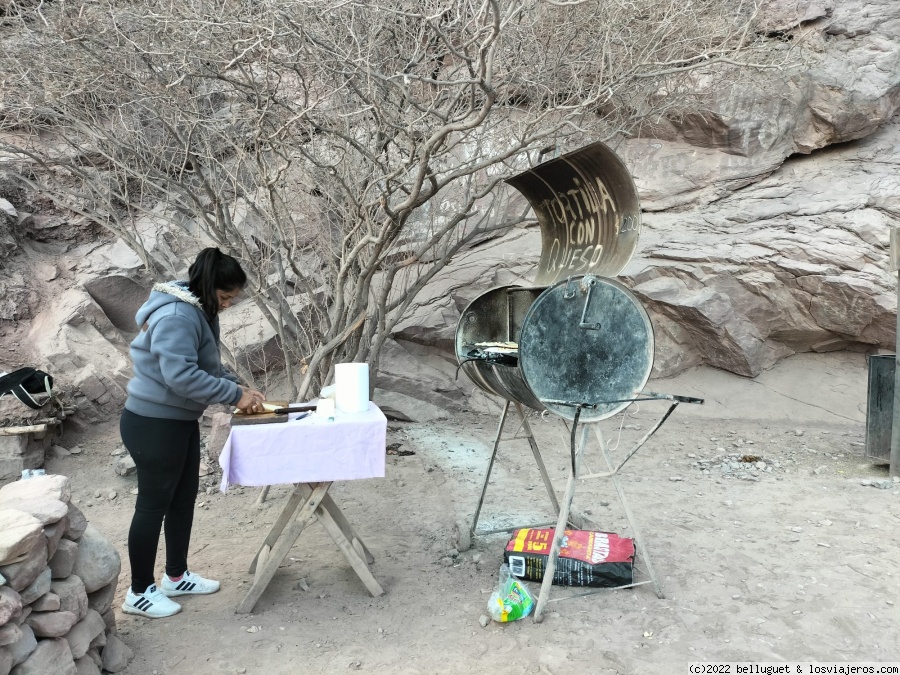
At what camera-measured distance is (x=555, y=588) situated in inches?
130

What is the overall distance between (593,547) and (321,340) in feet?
8.92

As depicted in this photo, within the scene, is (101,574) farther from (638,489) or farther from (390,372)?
(390,372)

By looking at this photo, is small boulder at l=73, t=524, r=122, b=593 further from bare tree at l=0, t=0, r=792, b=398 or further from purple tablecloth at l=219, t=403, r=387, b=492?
bare tree at l=0, t=0, r=792, b=398

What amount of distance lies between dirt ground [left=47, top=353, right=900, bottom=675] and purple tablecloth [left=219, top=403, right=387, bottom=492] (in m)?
0.71

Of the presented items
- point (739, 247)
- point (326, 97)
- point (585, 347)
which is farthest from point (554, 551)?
point (739, 247)

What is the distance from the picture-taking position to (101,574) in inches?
102

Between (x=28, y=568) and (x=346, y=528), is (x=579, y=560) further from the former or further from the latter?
(x=28, y=568)

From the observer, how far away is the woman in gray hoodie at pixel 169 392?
2768 millimetres

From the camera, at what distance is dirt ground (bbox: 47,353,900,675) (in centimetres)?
273

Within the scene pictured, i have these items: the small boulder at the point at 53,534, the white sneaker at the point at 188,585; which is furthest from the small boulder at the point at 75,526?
the white sneaker at the point at 188,585

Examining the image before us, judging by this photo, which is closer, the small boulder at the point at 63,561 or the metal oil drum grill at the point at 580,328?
the small boulder at the point at 63,561

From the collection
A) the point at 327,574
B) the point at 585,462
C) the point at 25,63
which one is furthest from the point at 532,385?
the point at 25,63

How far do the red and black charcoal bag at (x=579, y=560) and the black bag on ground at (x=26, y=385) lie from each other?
4302 millimetres

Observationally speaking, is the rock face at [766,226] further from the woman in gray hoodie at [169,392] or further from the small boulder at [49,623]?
the small boulder at [49,623]
